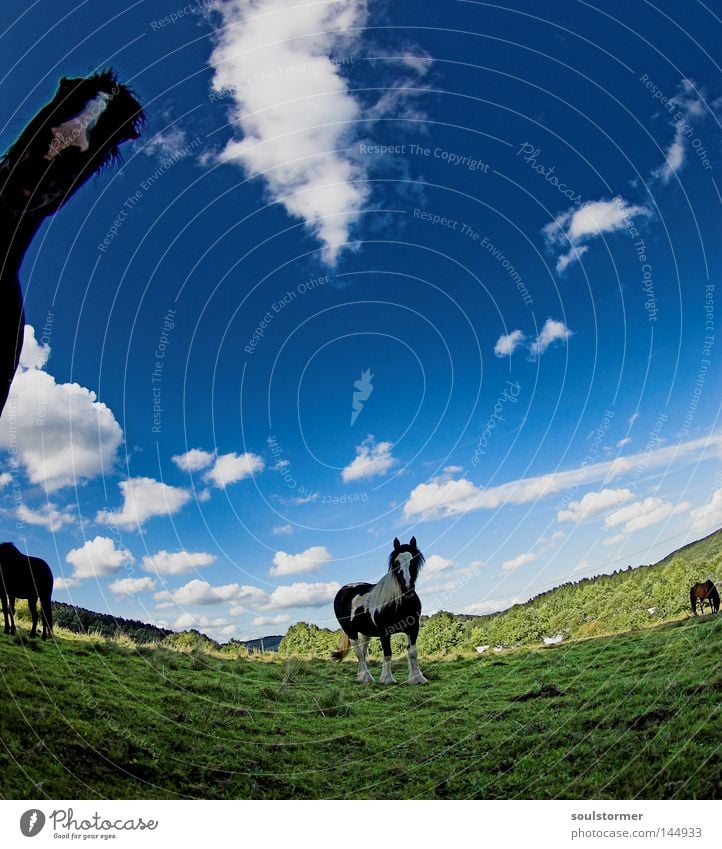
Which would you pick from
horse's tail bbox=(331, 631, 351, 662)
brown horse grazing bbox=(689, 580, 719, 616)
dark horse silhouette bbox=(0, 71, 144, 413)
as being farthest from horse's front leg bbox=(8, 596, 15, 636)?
brown horse grazing bbox=(689, 580, 719, 616)

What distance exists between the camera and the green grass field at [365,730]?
888 centimetres

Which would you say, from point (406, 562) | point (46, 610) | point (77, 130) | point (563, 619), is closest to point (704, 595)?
point (563, 619)

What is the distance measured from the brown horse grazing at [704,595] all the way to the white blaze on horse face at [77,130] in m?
18.8

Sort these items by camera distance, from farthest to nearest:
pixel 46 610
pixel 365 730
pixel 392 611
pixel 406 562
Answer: pixel 392 611 < pixel 406 562 < pixel 46 610 < pixel 365 730

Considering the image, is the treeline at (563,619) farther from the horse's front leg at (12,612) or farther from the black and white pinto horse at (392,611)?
the horse's front leg at (12,612)

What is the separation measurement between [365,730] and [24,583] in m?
8.36

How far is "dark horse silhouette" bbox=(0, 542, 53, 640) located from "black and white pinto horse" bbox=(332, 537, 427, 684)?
25.1ft

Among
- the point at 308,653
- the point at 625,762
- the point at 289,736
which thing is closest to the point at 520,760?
the point at 625,762

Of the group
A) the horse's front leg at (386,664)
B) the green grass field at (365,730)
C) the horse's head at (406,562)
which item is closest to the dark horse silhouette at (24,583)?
the green grass field at (365,730)

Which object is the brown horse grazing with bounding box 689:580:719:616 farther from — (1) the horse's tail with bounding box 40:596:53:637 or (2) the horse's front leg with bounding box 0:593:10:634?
(2) the horse's front leg with bounding box 0:593:10:634

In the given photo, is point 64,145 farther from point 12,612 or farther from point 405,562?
point 405,562

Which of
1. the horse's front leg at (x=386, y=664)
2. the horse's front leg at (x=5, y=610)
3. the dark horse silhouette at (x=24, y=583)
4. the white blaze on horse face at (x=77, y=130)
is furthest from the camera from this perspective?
the horse's front leg at (x=386, y=664)

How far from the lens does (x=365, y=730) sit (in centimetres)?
1135

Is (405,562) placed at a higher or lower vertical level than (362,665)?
higher
